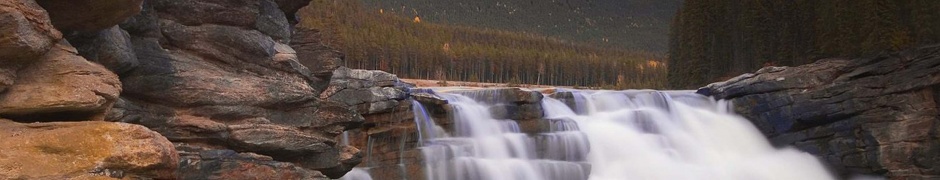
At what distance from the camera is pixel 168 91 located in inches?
607

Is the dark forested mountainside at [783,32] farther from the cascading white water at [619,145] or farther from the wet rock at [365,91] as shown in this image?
the wet rock at [365,91]

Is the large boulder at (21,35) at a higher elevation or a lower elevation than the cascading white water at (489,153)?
higher

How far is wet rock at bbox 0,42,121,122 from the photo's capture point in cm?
1087

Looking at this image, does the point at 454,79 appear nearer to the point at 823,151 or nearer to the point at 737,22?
the point at 737,22

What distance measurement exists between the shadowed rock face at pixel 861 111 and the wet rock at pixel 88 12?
29.1 metres

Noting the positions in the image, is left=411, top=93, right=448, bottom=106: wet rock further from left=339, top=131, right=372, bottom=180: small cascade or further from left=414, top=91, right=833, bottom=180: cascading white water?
left=339, top=131, right=372, bottom=180: small cascade

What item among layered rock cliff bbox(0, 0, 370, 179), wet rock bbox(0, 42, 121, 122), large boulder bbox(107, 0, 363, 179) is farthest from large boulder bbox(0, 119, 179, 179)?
large boulder bbox(107, 0, 363, 179)

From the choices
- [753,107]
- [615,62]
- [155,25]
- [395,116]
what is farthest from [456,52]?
[155,25]

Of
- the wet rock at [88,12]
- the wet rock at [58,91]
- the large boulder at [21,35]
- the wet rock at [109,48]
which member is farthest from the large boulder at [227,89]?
the large boulder at [21,35]

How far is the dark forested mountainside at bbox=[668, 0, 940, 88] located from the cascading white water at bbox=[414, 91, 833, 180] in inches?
396

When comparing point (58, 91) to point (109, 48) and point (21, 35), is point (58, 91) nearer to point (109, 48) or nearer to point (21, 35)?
point (21, 35)

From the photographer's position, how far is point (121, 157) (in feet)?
33.8

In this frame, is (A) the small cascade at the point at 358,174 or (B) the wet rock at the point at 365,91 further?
(B) the wet rock at the point at 365,91

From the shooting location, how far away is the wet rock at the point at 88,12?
12031 millimetres
